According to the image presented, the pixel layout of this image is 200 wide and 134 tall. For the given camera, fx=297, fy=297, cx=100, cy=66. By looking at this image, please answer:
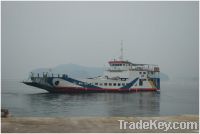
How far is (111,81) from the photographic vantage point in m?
37.9

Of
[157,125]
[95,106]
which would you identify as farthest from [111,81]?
[157,125]

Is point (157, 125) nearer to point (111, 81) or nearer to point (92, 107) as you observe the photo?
point (92, 107)

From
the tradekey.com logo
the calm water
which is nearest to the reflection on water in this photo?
the calm water

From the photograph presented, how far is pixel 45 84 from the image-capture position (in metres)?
36.6

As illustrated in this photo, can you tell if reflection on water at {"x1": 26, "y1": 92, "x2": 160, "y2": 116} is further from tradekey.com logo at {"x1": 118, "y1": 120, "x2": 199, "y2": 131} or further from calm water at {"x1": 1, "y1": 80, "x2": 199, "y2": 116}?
tradekey.com logo at {"x1": 118, "y1": 120, "x2": 199, "y2": 131}

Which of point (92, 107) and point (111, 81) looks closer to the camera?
point (92, 107)

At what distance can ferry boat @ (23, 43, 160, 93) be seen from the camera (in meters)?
36.4

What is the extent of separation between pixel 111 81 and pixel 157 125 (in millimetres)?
30914

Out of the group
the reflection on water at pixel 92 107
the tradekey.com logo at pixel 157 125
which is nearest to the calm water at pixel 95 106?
the reflection on water at pixel 92 107

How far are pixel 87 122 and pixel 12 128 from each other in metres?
1.71

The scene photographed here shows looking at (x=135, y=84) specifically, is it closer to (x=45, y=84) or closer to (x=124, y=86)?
(x=124, y=86)

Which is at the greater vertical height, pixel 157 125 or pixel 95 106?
pixel 157 125

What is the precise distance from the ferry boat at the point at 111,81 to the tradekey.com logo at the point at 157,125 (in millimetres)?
28963

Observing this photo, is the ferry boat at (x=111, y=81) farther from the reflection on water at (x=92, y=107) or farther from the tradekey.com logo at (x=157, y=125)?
the tradekey.com logo at (x=157, y=125)
